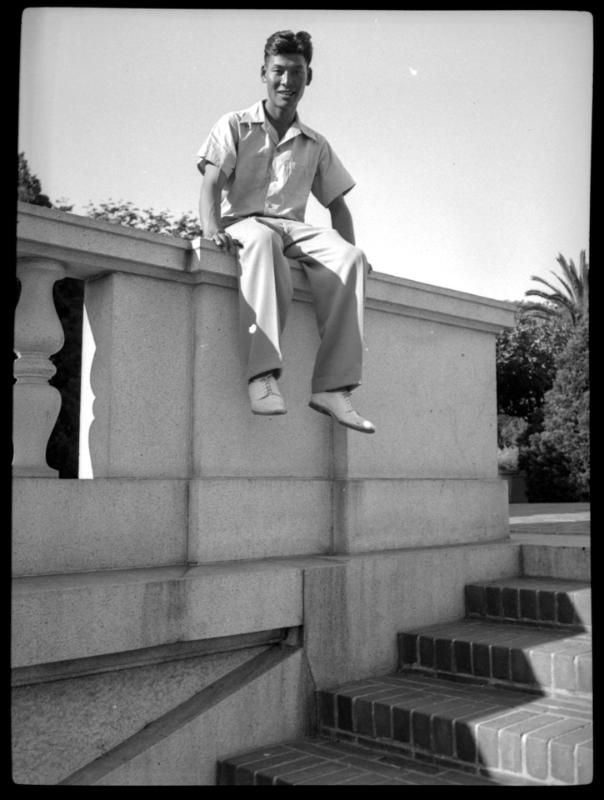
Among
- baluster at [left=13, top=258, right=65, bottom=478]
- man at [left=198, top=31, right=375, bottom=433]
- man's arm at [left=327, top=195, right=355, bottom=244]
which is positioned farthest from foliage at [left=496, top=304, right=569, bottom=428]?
baluster at [left=13, top=258, right=65, bottom=478]

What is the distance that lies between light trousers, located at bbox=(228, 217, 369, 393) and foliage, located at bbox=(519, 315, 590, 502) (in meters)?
15.8

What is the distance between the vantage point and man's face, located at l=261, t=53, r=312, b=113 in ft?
12.8

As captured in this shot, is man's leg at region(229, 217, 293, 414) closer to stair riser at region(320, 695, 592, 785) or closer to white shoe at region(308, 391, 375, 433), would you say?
white shoe at region(308, 391, 375, 433)

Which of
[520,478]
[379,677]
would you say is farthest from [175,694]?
[520,478]

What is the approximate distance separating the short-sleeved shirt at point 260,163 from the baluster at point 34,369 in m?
1.07

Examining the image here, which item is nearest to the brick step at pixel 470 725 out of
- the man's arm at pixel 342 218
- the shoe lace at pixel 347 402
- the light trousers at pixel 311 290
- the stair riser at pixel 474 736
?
the stair riser at pixel 474 736

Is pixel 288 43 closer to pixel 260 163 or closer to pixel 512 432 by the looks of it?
pixel 260 163

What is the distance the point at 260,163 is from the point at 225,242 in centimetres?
58

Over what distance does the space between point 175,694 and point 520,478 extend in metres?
19.2

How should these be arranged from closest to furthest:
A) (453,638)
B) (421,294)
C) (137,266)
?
(137,266) → (453,638) → (421,294)

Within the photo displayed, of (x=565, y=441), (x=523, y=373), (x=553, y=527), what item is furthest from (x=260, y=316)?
(x=523, y=373)

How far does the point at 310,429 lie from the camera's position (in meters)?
4.12

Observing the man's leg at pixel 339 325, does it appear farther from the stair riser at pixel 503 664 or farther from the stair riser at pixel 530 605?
the stair riser at pixel 530 605
